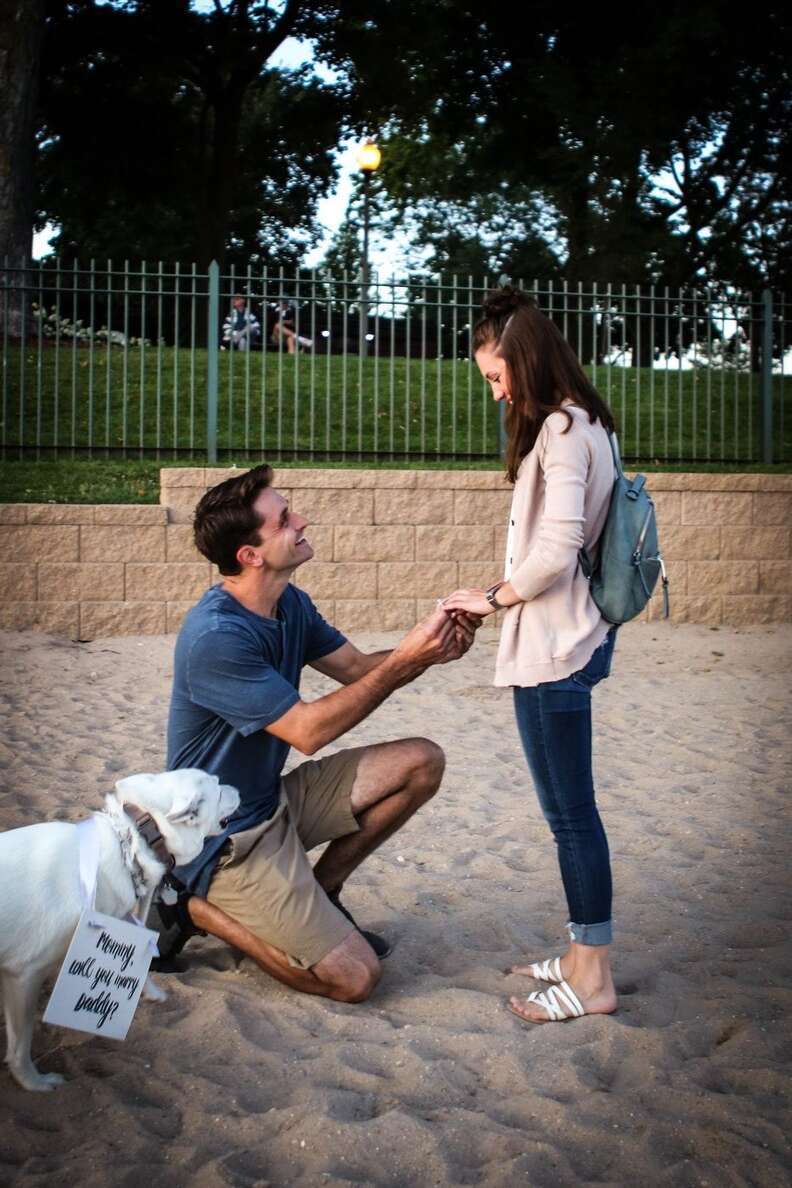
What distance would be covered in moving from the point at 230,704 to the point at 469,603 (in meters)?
0.76

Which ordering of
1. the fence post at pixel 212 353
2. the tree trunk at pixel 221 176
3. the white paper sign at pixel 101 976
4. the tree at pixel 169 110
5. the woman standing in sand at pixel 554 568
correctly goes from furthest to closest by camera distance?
the tree trunk at pixel 221 176
the tree at pixel 169 110
the fence post at pixel 212 353
the woman standing in sand at pixel 554 568
the white paper sign at pixel 101 976

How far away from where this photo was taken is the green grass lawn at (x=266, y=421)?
990 centimetres

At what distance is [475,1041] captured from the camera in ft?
10.7

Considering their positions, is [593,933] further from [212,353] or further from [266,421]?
[266,421]

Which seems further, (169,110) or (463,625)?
(169,110)

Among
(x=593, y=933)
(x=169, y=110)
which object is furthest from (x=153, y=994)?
(x=169, y=110)

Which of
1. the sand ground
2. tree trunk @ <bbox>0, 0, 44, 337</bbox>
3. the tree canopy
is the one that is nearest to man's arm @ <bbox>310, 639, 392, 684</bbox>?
the sand ground

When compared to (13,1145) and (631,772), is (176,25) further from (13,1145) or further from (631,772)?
(13,1145)

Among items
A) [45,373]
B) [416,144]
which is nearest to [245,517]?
[45,373]

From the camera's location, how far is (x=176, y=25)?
21922 millimetres

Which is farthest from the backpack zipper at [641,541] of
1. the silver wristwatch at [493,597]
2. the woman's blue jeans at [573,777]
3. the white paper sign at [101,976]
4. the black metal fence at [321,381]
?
the black metal fence at [321,381]

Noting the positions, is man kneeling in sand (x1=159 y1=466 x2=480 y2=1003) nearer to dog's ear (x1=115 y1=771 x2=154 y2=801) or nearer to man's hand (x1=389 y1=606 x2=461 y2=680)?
man's hand (x1=389 y1=606 x2=461 y2=680)

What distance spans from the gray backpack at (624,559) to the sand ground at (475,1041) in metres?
1.21

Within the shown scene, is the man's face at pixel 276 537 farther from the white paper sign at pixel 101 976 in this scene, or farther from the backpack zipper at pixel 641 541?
the white paper sign at pixel 101 976
